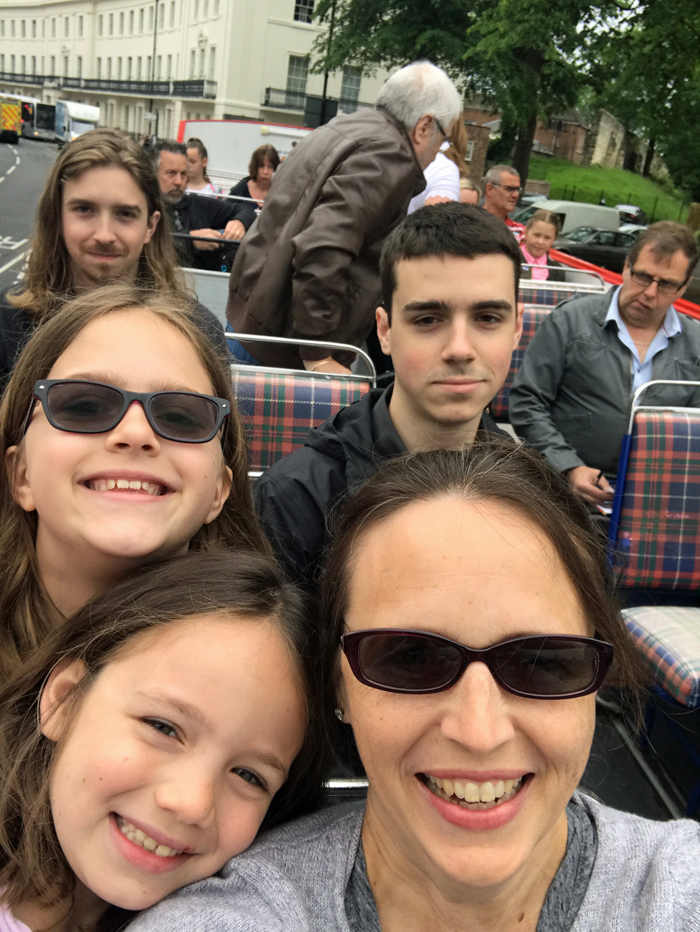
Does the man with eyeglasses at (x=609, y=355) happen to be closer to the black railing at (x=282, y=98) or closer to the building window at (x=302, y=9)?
the black railing at (x=282, y=98)

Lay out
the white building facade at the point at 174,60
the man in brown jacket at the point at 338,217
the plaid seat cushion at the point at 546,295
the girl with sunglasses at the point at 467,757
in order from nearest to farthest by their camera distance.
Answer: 1. the girl with sunglasses at the point at 467,757
2. the man in brown jacket at the point at 338,217
3. the plaid seat cushion at the point at 546,295
4. the white building facade at the point at 174,60

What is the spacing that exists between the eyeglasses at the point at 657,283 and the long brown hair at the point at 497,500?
324cm

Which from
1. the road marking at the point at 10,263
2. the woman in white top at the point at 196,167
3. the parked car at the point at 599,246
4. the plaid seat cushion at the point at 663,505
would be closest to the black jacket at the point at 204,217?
the woman in white top at the point at 196,167

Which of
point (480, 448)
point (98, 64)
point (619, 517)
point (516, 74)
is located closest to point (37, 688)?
point (480, 448)

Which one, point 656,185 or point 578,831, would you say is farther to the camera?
point 656,185

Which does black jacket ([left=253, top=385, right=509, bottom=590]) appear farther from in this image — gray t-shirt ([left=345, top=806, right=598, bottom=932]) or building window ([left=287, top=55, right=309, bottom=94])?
building window ([left=287, top=55, right=309, bottom=94])

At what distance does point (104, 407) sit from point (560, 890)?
1.20 meters

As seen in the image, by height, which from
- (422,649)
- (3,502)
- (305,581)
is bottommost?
(305,581)

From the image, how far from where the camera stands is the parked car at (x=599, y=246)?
2084cm

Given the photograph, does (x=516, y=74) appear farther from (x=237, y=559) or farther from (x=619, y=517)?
(x=237, y=559)

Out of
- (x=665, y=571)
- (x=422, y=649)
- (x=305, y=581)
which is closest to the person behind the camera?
(x=422, y=649)

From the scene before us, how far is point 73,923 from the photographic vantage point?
1.50 meters

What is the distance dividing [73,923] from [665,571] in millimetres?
2798

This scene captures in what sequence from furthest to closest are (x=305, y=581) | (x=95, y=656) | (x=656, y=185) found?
(x=656, y=185)
(x=305, y=581)
(x=95, y=656)
